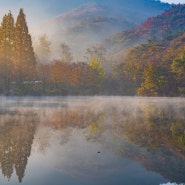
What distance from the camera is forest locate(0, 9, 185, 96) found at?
5791 centimetres

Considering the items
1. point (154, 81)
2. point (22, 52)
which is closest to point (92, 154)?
point (22, 52)

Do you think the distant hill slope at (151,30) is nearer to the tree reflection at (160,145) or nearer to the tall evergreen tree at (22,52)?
the tall evergreen tree at (22,52)

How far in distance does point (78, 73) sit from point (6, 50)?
18.3 m

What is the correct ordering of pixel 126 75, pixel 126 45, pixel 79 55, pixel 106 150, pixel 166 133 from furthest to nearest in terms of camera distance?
pixel 79 55 < pixel 126 45 < pixel 126 75 < pixel 166 133 < pixel 106 150

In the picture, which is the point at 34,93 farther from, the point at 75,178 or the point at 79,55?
the point at 79,55

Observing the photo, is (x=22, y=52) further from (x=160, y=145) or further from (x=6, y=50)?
(x=160, y=145)

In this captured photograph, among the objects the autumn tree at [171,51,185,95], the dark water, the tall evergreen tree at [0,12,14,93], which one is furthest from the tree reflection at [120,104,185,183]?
the autumn tree at [171,51,185,95]

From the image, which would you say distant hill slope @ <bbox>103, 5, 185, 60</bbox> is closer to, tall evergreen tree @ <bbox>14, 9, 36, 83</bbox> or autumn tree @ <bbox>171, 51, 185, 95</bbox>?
autumn tree @ <bbox>171, 51, 185, 95</bbox>

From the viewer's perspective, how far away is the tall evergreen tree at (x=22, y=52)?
58.0 meters

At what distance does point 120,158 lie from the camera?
12.9m

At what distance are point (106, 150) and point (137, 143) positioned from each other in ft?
6.41

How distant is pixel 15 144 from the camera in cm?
1473

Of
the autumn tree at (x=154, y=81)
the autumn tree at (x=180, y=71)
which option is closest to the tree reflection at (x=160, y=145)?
the autumn tree at (x=154, y=81)

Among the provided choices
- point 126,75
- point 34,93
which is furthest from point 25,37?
point 126,75
